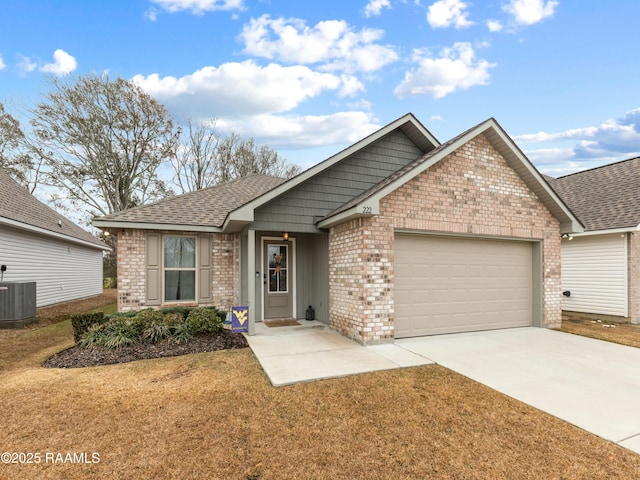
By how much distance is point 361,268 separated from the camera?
21.3 feet

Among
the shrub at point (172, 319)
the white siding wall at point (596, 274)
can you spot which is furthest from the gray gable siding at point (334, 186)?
the white siding wall at point (596, 274)

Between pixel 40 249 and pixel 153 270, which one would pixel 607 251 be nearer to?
pixel 153 270

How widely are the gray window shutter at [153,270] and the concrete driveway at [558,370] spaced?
6.35 metres

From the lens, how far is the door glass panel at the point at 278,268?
9102 millimetres

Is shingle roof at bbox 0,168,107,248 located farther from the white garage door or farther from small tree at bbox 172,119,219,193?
the white garage door

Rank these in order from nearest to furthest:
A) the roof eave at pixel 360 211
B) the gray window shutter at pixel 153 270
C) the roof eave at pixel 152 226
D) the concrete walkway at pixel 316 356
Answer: the concrete walkway at pixel 316 356
the roof eave at pixel 360 211
the roof eave at pixel 152 226
the gray window shutter at pixel 153 270

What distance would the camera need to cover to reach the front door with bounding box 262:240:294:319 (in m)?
9.02

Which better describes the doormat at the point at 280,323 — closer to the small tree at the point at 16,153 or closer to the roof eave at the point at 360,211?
the roof eave at the point at 360,211

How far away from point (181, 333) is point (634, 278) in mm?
12370

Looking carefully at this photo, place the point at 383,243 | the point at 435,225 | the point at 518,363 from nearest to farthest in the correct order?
the point at 518,363
the point at 383,243
the point at 435,225

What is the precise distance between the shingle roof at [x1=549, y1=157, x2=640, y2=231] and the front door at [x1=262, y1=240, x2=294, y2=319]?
923cm

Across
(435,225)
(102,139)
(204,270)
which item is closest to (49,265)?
(204,270)

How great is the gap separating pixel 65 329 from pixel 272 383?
756 centimetres

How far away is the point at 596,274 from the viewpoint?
33.5ft
